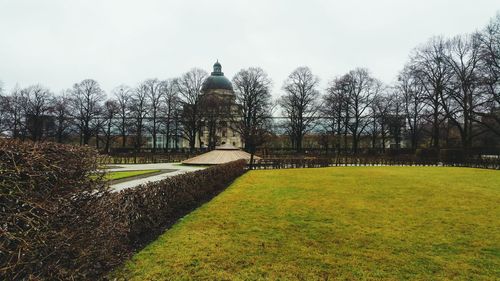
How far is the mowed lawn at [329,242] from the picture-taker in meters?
4.74

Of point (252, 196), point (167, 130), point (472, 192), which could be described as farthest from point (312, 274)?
point (167, 130)

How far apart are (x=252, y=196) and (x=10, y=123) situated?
44917 millimetres

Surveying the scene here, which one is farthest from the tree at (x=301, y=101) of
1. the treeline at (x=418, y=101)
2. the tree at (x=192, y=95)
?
the tree at (x=192, y=95)

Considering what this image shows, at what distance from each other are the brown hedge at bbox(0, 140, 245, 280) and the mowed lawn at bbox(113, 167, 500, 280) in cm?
136

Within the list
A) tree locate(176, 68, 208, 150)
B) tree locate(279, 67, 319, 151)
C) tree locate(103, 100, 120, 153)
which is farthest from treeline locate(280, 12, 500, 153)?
tree locate(103, 100, 120, 153)

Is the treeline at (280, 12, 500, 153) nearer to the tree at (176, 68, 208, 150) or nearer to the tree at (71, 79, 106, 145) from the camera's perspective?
the tree at (176, 68, 208, 150)

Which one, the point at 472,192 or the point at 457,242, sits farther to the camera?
the point at 472,192

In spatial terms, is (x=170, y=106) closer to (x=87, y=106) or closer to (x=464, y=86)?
(x=87, y=106)

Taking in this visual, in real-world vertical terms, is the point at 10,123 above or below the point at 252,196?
above

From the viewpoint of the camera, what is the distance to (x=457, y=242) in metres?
6.12

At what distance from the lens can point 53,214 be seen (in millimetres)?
2764

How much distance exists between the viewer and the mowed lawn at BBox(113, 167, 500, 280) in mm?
4742

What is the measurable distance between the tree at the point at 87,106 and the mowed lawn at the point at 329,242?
4683 centimetres

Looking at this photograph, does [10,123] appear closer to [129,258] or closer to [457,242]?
[129,258]
